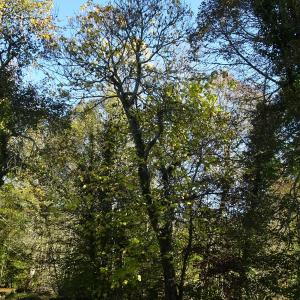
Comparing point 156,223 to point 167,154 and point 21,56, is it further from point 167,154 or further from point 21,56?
point 21,56

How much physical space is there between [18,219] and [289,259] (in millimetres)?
12177

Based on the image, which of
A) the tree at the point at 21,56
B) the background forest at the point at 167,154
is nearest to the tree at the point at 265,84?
the background forest at the point at 167,154

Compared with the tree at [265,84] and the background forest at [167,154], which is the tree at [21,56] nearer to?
the background forest at [167,154]

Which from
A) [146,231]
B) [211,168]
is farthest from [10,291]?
[211,168]

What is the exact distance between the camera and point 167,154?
11203mm

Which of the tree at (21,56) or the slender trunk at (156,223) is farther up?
the tree at (21,56)

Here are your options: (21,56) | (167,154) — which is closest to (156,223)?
(167,154)

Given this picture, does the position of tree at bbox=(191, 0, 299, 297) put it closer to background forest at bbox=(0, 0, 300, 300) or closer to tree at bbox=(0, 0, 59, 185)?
background forest at bbox=(0, 0, 300, 300)

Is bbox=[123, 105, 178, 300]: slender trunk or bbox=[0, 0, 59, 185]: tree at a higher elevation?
bbox=[0, 0, 59, 185]: tree

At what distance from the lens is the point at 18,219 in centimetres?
1900

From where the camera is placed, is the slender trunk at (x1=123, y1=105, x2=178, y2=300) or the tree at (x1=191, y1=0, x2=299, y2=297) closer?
the tree at (x1=191, y1=0, x2=299, y2=297)

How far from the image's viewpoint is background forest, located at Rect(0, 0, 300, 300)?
29.7ft

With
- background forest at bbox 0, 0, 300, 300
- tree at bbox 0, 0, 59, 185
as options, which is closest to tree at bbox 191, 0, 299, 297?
background forest at bbox 0, 0, 300, 300

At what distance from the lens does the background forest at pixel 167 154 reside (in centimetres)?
905
